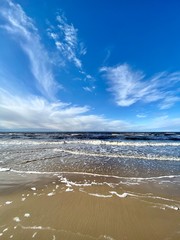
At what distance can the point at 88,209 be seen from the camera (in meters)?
4.36

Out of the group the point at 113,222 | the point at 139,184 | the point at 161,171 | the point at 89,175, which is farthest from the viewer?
the point at 161,171

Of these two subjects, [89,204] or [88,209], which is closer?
[88,209]

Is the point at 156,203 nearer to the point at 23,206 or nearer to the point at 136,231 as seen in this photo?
the point at 136,231

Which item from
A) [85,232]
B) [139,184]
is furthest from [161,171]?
[85,232]

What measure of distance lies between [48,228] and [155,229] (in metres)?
2.32

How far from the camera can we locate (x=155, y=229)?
3477mm

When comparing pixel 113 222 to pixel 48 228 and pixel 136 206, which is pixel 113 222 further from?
pixel 48 228

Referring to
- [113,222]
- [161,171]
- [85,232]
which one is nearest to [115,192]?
[113,222]

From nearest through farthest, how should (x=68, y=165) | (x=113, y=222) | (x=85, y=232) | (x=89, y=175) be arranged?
(x=85, y=232) → (x=113, y=222) → (x=89, y=175) → (x=68, y=165)

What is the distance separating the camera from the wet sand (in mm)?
3375

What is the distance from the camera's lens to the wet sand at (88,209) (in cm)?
338

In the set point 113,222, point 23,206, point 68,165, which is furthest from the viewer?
point 68,165

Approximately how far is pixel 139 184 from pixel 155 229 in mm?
2927

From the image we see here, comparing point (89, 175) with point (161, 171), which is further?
point (161, 171)
